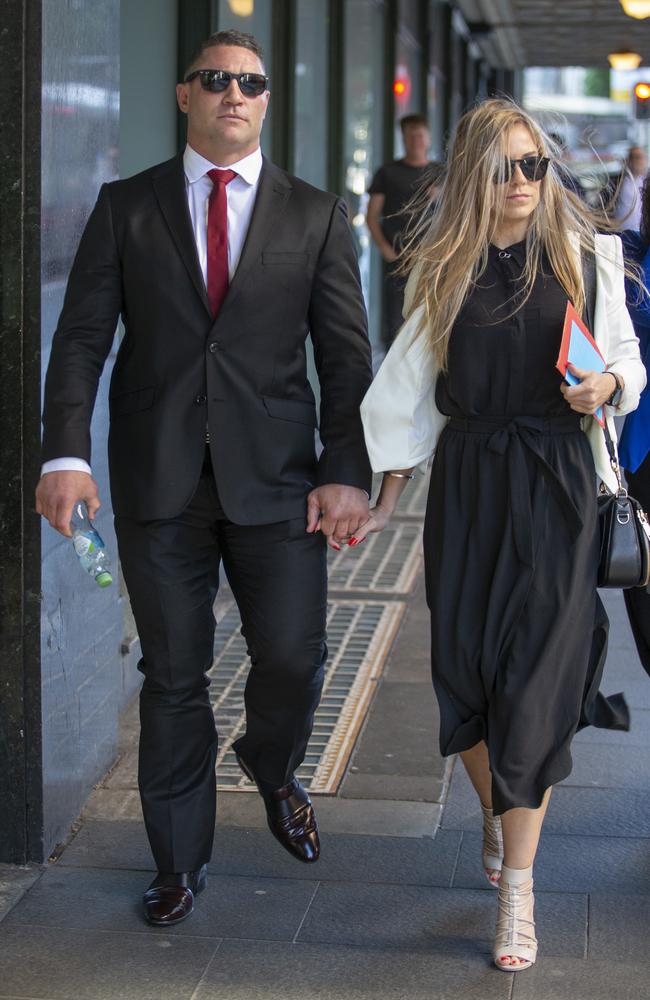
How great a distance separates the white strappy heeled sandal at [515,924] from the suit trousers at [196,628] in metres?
0.76

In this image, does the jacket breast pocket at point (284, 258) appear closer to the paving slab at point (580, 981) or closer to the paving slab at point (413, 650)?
the paving slab at point (580, 981)

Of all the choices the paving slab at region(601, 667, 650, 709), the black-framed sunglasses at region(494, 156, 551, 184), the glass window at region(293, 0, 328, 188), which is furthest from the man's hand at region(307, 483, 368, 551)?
the glass window at region(293, 0, 328, 188)

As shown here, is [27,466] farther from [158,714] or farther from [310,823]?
[310,823]

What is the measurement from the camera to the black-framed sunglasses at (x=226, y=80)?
11.5ft

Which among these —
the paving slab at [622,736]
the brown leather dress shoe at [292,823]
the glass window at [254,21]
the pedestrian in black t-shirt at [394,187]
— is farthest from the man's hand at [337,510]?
the pedestrian in black t-shirt at [394,187]

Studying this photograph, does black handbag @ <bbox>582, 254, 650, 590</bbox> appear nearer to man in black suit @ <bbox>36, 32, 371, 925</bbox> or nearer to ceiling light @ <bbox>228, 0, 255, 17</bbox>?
man in black suit @ <bbox>36, 32, 371, 925</bbox>

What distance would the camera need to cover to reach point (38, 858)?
402cm

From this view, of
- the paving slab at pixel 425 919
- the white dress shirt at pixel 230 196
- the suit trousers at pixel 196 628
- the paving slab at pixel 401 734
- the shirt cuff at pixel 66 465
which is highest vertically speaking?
the white dress shirt at pixel 230 196

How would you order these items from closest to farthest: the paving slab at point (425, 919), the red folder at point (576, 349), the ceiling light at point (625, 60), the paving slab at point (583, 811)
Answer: the red folder at point (576, 349)
the paving slab at point (425, 919)
the paving slab at point (583, 811)
the ceiling light at point (625, 60)

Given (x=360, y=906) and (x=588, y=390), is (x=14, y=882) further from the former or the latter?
(x=588, y=390)

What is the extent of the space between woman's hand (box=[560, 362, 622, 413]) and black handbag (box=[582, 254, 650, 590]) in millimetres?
162

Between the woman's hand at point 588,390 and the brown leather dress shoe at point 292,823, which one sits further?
the brown leather dress shoe at point 292,823

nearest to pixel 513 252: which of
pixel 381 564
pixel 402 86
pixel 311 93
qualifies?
pixel 381 564

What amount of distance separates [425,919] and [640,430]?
54.1 inches
